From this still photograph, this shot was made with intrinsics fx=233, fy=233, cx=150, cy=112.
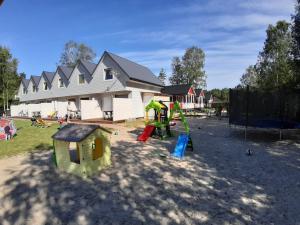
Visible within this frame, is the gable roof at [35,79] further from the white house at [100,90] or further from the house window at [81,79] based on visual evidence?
the house window at [81,79]

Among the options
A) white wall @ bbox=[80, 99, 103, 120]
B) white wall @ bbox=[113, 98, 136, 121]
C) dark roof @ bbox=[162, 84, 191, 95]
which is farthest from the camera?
dark roof @ bbox=[162, 84, 191, 95]

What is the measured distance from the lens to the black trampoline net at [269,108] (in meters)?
12.8

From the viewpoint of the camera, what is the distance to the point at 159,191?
5.98 meters

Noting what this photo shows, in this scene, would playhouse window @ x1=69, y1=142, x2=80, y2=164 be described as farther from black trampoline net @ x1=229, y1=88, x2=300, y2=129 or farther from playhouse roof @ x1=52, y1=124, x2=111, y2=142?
black trampoline net @ x1=229, y1=88, x2=300, y2=129

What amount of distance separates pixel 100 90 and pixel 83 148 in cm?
1971

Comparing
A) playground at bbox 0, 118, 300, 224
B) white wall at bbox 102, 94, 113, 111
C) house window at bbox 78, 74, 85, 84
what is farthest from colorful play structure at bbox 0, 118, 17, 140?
house window at bbox 78, 74, 85, 84

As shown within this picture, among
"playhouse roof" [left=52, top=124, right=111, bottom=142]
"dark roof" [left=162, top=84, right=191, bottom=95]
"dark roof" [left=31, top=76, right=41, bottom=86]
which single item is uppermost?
"dark roof" [left=31, top=76, right=41, bottom=86]

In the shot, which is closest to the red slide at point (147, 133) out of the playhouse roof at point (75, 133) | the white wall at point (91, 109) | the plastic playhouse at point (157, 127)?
the plastic playhouse at point (157, 127)

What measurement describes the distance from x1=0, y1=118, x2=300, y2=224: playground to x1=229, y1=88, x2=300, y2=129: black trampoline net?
11.7 feet

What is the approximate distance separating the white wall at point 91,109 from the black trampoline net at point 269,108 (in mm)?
15949

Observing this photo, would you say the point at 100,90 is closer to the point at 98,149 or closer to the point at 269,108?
the point at 269,108

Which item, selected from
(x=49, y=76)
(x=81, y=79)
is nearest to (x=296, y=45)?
(x=81, y=79)

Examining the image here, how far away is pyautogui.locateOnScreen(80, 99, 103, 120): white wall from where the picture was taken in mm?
24400

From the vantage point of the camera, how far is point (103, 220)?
15.2 ft
